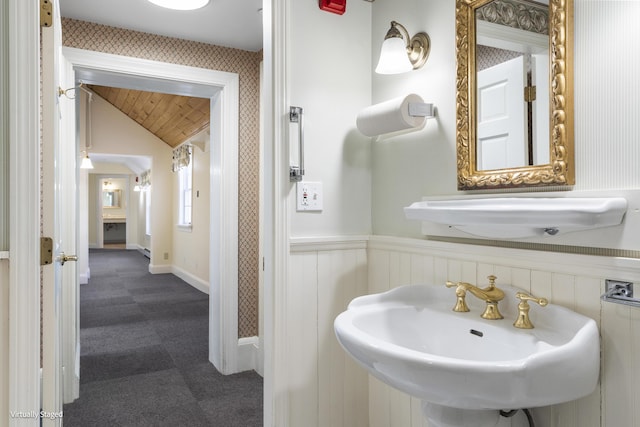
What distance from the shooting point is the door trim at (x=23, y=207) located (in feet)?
4.21

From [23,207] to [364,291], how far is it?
1339mm

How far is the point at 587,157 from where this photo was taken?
1114 millimetres

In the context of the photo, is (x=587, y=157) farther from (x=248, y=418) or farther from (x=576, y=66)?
(x=248, y=418)

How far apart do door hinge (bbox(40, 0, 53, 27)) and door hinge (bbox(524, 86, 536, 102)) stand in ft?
5.19

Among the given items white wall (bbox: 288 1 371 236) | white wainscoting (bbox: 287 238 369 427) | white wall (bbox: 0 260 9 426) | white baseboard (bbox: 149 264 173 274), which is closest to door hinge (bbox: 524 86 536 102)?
white wall (bbox: 288 1 371 236)

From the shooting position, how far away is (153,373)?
2.92 metres

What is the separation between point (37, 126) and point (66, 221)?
4.30 feet

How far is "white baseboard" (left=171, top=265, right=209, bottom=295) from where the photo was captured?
224 inches

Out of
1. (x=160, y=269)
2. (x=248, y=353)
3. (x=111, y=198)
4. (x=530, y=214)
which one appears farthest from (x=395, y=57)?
(x=111, y=198)

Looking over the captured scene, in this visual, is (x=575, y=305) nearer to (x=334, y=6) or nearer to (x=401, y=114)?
(x=401, y=114)

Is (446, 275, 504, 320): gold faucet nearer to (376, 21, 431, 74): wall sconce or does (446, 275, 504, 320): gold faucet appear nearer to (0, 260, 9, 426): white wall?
(376, 21, 431, 74): wall sconce

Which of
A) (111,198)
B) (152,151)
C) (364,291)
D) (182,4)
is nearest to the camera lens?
(364,291)

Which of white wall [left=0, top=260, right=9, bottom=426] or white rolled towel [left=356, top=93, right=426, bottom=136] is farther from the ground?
white rolled towel [left=356, top=93, right=426, bottom=136]

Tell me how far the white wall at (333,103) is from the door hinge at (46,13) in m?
0.85
